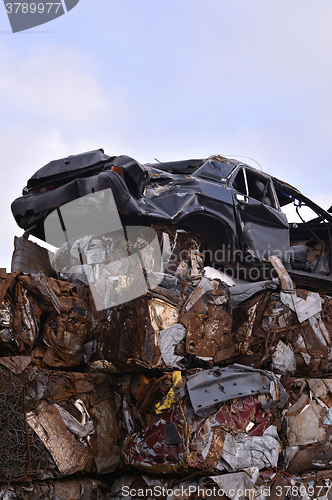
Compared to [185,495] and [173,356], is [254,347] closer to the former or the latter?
[173,356]

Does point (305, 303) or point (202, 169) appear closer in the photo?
→ point (305, 303)

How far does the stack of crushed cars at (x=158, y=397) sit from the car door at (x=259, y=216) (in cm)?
102

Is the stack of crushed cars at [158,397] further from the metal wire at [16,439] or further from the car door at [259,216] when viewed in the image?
the car door at [259,216]

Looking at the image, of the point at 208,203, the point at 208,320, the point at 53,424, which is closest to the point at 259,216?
the point at 208,203

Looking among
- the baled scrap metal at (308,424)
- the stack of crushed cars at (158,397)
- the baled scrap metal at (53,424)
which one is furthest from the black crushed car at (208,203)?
the baled scrap metal at (53,424)

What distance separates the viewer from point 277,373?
18.8 feet

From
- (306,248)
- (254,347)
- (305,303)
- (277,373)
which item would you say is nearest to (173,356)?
(254,347)

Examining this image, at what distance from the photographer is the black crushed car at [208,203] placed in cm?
541

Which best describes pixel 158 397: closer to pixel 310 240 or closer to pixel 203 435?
pixel 203 435

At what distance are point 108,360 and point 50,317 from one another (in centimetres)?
81

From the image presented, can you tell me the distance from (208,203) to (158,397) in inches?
98.1

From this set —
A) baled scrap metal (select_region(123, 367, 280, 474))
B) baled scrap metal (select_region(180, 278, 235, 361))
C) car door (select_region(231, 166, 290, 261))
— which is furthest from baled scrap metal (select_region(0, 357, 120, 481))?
car door (select_region(231, 166, 290, 261))

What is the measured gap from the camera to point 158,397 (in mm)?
4879

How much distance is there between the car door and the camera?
255 inches
